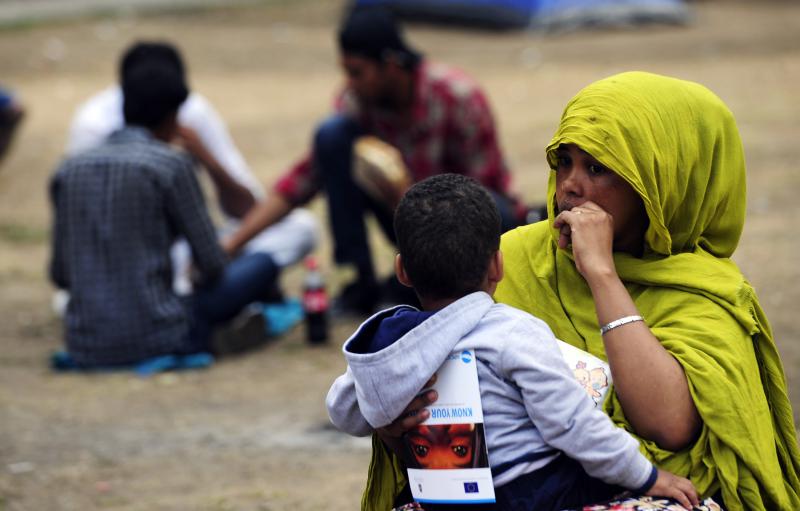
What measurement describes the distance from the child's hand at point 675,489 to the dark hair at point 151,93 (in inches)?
148

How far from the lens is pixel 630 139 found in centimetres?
277

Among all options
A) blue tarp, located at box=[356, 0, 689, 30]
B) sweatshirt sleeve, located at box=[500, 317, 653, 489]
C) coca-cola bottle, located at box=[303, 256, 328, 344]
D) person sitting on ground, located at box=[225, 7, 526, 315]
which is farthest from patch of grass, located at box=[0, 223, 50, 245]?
blue tarp, located at box=[356, 0, 689, 30]

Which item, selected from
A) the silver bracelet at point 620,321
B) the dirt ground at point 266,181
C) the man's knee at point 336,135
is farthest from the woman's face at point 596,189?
the man's knee at point 336,135

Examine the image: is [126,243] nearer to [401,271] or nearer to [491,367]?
[401,271]

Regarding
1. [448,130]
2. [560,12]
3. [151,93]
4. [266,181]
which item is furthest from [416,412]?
[560,12]

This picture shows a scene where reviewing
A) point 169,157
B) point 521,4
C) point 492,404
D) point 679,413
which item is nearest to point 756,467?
point 679,413

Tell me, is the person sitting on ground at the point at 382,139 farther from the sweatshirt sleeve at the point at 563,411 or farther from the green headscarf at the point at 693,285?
the sweatshirt sleeve at the point at 563,411

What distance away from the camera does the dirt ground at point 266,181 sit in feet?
15.2

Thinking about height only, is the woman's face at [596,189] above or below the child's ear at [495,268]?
above

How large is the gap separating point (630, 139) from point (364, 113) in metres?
3.79

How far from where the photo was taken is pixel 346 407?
266cm

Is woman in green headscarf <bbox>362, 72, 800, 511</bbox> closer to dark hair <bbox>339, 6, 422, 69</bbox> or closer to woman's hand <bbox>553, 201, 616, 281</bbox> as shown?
woman's hand <bbox>553, 201, 616, 281</bbox>

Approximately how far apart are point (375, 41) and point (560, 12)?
A: 1076 cm

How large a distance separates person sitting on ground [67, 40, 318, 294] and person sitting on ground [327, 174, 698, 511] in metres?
3.96
